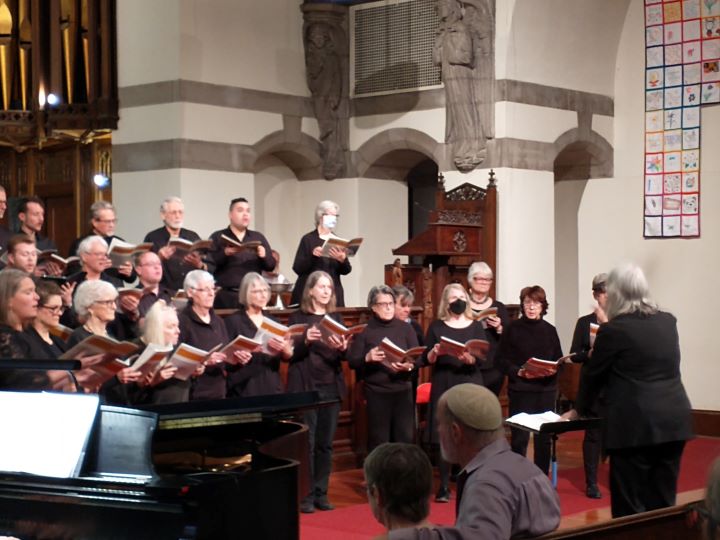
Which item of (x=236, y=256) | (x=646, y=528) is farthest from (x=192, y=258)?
(x=646, y=528)

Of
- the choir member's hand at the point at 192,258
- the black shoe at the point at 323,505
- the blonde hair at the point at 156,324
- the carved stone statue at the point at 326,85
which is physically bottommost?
the black shoe at the point at 323,505

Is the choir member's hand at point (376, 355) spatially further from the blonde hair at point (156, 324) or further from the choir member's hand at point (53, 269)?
the choir member's hand at point (53, 269)

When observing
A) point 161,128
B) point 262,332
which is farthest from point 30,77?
point 262,332

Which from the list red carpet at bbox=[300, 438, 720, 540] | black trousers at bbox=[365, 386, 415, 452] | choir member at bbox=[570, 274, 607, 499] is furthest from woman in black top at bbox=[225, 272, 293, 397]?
choir member at bbox=[570, 274, 607, 499]

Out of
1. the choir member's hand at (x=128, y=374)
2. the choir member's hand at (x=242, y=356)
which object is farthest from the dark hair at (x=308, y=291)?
the choir member's hand at (x=128, y=374)

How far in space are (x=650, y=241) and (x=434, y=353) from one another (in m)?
4.66

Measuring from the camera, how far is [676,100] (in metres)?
11.5

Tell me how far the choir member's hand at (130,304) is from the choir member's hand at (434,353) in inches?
73.4

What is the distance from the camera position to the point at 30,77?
1133cm

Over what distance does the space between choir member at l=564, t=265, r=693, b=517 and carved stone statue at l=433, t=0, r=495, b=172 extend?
6.15m

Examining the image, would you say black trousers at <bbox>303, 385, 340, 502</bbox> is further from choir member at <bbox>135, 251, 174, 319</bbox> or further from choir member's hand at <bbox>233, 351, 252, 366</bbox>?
choir member at <bbox>135, 251, 174, 319</bbox>

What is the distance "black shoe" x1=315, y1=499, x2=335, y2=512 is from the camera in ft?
24.5

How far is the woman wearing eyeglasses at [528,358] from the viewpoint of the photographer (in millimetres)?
7770

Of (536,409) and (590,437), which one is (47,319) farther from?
(590,437)
